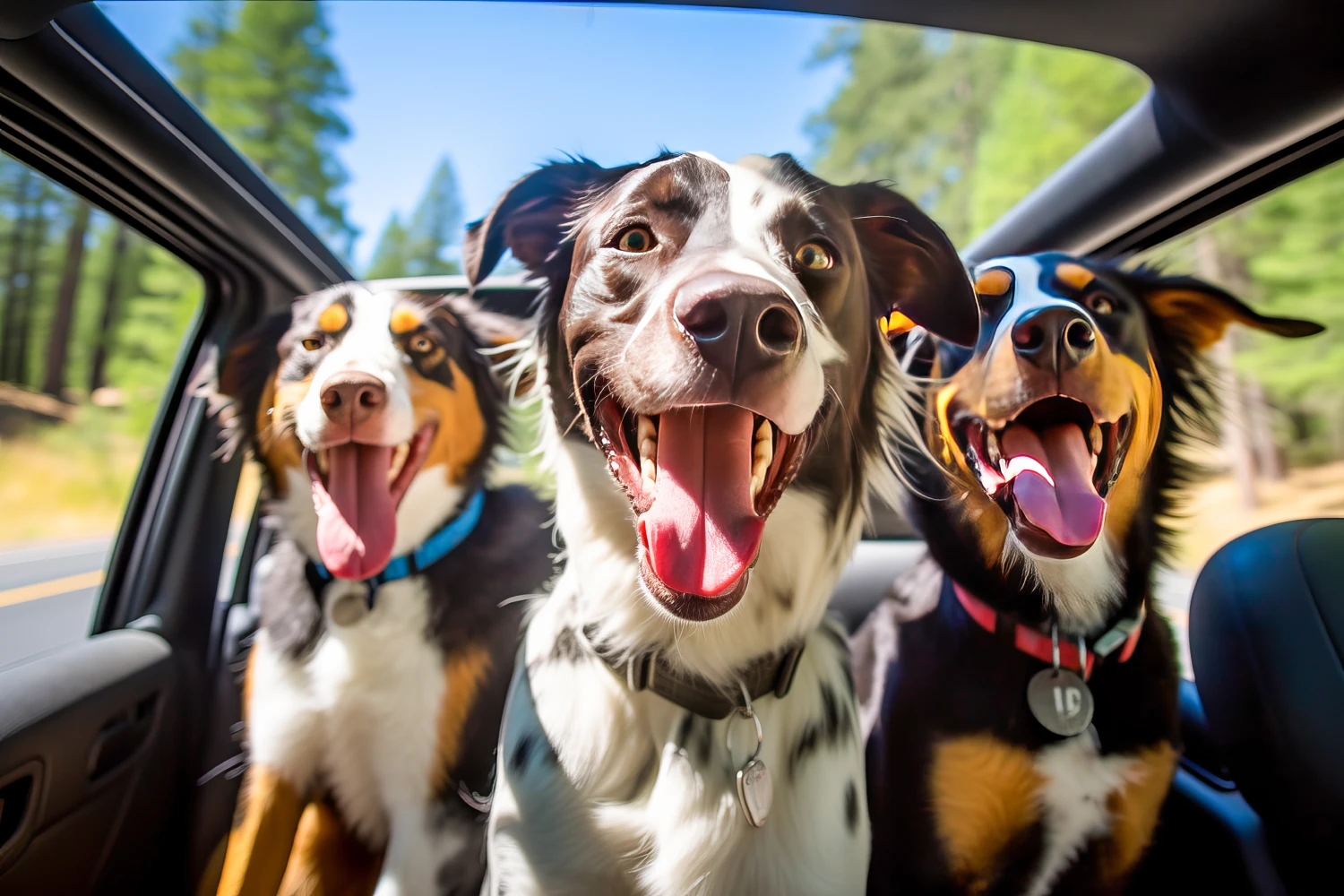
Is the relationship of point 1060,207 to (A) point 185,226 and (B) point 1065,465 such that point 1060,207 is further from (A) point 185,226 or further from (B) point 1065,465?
(A) point 185,226

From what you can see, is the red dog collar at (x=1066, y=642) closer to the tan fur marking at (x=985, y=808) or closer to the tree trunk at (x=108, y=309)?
the tan fur marking at (x=985, y=808)

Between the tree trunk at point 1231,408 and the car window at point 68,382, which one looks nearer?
the tree trunk at point 1231,408

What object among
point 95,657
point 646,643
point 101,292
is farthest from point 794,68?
point 101,292

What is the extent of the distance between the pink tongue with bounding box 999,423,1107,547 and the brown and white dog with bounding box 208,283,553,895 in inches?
37.7

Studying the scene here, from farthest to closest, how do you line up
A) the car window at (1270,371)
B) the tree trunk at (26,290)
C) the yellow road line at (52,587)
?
1. the tree trunk at (26,290)
2. the yellow road line at (52,587)
3. the car window at (1270,371)

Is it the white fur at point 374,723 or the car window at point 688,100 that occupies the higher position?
the car window at point 688,100

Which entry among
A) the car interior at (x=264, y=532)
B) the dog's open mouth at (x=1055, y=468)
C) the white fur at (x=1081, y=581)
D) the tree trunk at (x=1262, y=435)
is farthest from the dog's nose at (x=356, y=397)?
the tree trunk at (x=1262, y=435)

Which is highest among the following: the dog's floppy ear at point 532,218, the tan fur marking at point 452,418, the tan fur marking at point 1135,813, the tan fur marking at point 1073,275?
the dog's floppy ear at point 532,218

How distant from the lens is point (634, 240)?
116 cm

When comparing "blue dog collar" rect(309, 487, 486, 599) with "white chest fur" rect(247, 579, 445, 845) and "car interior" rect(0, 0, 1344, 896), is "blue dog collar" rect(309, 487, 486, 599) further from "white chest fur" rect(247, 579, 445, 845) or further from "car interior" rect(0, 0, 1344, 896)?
"car interior" rect(0, 0, 1344, 896)

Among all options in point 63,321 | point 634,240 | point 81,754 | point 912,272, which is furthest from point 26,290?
point 912,272

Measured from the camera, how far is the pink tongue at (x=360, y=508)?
146 centimetres

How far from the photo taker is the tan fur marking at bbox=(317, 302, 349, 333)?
1.52m

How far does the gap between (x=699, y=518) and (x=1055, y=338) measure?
2.49 ft
